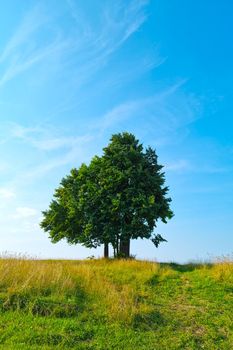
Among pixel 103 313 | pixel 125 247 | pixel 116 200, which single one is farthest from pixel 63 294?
pixel 125 247

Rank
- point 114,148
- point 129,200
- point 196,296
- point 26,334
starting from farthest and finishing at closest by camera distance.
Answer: point 114,148
point 129,200
point 196,296
point 26,334

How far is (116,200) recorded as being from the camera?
1105 inches

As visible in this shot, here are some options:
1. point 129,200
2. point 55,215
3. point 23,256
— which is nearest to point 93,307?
point 23,256

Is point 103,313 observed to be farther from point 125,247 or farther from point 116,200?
point 125,247

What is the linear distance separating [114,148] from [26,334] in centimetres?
2244

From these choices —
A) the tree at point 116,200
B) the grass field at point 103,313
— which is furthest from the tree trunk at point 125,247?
the grass field at point 103,313

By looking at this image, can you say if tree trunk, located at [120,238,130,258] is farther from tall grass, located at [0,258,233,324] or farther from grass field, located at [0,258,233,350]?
grass field, located at [0,258,233,350]

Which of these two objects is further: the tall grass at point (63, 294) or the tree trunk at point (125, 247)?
the tree trunk at point (125, 247)

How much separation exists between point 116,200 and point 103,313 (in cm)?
1644

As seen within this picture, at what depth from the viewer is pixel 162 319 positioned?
12.1 m

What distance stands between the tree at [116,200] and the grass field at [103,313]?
37.9 feet

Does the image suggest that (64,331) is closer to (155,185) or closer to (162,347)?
(162,347)

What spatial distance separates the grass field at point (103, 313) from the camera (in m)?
10.1

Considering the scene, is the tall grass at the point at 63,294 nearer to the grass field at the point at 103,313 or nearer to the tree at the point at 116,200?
the grass field at the point at 103,313
